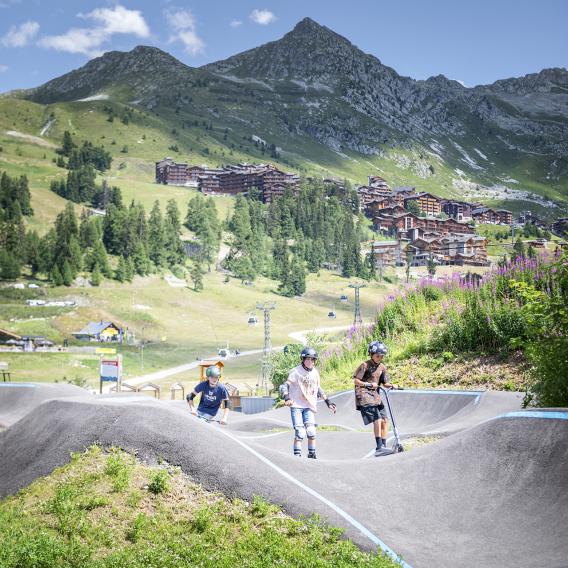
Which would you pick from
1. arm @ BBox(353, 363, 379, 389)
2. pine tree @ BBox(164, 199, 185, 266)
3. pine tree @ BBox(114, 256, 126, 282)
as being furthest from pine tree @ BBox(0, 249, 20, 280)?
arm @ BBox(353, 363, 379, 389)

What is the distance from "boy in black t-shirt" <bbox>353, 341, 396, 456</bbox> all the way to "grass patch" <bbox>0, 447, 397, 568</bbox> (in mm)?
4036

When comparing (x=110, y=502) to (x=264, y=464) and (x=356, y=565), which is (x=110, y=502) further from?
(x=356, y=565)

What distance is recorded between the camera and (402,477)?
7.93 meters

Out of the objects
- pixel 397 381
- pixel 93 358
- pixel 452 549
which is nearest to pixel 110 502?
pixel 452 549

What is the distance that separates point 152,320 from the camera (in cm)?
10962

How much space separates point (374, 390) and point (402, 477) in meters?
2.58

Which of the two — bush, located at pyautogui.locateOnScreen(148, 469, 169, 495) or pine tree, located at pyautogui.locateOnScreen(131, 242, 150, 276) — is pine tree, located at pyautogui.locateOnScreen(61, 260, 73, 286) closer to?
pine tree, located at pyautogui.locateOnScreen(131, 242, 150, 276)

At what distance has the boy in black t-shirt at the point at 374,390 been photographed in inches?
405

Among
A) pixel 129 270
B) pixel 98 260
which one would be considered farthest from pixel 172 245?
pixel 98 260

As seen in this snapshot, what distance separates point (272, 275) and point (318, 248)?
82.8 ft

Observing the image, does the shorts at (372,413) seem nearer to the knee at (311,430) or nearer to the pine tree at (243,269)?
the knee at (311,430)

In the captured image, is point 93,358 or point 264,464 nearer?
point 264,464

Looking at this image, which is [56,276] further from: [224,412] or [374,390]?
[374,390]

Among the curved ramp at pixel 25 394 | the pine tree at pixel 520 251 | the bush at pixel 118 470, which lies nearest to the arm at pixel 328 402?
the bush at pixel 118 470
